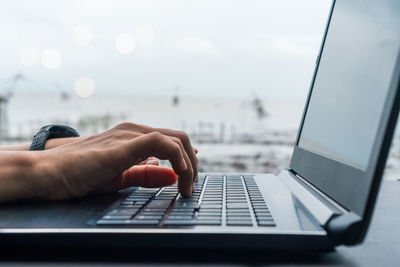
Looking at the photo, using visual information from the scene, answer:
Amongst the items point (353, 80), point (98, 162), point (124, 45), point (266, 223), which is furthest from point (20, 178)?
point (124, 45)

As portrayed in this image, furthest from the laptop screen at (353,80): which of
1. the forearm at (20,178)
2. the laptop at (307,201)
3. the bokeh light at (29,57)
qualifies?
the bokeh light at (29,57)

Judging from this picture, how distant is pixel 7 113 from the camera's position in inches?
66.9

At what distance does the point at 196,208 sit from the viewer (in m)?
0.36

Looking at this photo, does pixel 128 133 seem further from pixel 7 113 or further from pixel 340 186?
pixel 7 113

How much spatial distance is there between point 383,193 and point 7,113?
5.72ft

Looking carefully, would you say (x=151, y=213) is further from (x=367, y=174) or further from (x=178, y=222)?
(x=367, y=174)

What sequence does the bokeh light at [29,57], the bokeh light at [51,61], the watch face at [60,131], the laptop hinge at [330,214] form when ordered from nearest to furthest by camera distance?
the laptop hinge at [330,214]
the watch face at [60,131]
the bokeh light at [51,61]
the bokeh light at [29,57]

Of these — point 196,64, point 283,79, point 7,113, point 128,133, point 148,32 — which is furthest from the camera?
point 196,64

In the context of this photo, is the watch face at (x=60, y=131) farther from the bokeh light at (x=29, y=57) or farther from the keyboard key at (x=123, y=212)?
the bokeh light at (x=29, y=57)

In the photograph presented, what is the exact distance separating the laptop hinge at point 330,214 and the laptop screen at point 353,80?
47 millimetres

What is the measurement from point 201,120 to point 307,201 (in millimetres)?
1771

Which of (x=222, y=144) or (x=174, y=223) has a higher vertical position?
(x=174, y=223)

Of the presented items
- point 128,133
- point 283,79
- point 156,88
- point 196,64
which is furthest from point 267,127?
point 128,133

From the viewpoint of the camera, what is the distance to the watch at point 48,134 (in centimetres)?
58
